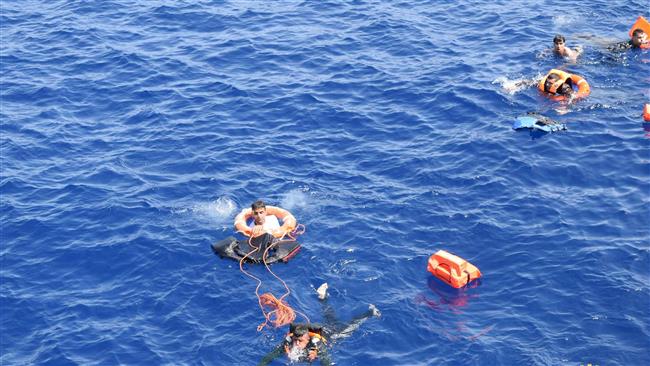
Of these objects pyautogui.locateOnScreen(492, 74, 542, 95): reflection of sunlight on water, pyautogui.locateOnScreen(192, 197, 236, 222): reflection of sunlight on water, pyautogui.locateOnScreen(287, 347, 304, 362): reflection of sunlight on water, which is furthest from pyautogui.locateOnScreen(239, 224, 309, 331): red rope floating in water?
pyautogui.locateOnScreen(492, 74, 542, 95): reflection of sunlight on water

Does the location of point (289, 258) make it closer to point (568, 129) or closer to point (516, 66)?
point (568, 129)

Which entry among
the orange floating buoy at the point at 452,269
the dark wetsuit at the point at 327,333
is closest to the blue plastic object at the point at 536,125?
the orange floating buoy at the point at 452,269

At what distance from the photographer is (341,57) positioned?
35.0m

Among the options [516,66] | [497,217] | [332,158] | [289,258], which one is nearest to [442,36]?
[516,66]

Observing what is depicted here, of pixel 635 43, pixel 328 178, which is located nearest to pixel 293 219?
pixel 328 178

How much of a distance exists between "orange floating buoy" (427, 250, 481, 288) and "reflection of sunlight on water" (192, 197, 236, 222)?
6.76 metres

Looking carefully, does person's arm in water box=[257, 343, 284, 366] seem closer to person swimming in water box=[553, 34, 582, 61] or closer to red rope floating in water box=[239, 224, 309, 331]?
red rope floating in water box=[239, 224, 309, 331]

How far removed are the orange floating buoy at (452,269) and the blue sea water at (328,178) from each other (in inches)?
14.6

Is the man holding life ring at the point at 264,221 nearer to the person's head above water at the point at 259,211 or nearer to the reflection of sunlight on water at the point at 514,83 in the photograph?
the person's head above water at the point at 259,211

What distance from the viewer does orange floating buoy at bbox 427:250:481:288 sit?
22.1 meters

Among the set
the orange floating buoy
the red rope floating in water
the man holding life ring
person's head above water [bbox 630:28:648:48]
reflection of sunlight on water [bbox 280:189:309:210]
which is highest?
person's head above water [bbox 630:28:648:48]

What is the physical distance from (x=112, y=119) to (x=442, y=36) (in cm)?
1412

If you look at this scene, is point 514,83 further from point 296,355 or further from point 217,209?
point 296,355

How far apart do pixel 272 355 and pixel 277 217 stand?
Answer: 6200 millimetres
